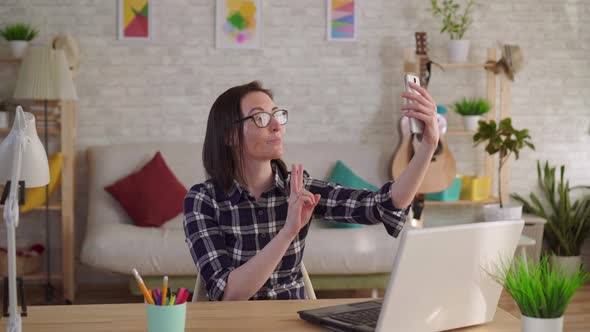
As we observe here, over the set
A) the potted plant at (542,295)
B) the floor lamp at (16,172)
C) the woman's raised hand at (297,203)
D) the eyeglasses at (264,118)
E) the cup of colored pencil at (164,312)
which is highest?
the eyeglasses at (264,118)

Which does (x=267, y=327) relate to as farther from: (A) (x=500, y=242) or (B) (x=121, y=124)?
(B) (x=121, y=124)

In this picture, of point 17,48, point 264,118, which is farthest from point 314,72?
point 264,118

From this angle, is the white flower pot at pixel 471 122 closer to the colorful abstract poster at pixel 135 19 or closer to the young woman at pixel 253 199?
the colorful abstract poster at pixel 135 19

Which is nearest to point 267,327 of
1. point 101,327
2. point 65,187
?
point 101,327

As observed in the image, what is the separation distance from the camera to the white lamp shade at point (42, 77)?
4320mm

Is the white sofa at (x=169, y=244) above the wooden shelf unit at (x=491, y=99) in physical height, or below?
below

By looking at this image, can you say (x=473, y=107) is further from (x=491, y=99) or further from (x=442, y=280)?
(x=442, y=280)

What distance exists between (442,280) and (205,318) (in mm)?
540

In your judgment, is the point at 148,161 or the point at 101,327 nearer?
the point at 101,327

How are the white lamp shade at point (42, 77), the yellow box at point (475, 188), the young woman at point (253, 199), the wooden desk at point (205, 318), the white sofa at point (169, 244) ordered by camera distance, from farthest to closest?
the yellow box at point (475, 188) < the white lamp shade at point (42, 77) < the white sofa at point (169, 244) < the young woman at point (253, 199) < the wooden desk at point (205, 318)

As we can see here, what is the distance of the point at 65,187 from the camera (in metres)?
4.66

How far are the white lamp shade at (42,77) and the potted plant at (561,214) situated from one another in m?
3.07

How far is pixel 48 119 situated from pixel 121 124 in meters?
0.50

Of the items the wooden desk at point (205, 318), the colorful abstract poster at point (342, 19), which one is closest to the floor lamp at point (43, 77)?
the colorful abstract poster at point (342, 19)
